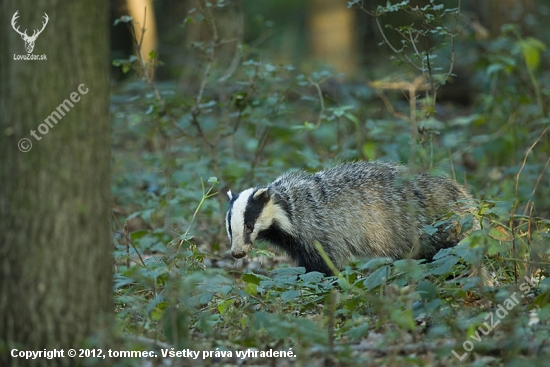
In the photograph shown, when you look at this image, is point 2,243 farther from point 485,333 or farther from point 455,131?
point 455,131

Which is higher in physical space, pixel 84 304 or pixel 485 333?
pixel 84 304

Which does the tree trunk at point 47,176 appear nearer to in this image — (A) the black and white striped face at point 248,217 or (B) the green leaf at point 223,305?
(B) the green leaf at point 223,305

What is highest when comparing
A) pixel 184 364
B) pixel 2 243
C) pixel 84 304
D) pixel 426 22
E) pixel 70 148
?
pixel 426 22

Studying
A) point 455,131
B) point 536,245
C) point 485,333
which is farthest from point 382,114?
point 485,333

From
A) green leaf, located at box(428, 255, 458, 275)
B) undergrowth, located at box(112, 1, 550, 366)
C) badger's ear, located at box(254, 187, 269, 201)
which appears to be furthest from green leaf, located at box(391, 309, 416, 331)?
badger's ear, located at box(254, 187, 269, 201)

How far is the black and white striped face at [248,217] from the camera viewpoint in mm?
5879

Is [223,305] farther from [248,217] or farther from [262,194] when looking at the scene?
[262,194]

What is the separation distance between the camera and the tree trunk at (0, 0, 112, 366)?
337cm

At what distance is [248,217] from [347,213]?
103cm

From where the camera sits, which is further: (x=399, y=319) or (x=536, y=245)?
(x=536, y=245)

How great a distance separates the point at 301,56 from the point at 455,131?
645 cm

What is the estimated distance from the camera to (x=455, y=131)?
1182 centimetres

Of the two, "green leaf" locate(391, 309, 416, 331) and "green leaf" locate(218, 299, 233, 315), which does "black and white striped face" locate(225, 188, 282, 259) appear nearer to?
"green leaf" locate(218, 299, 233, 315)

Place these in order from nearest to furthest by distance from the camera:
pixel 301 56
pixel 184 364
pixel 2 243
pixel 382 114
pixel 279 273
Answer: pixel 2 243, pixel 184 364, pixel 279 273, pixel 382 114, pixel 301 56
